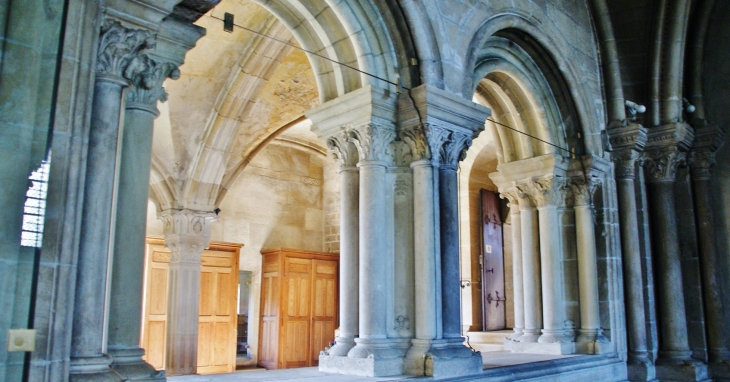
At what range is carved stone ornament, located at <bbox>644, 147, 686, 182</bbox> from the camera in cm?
671

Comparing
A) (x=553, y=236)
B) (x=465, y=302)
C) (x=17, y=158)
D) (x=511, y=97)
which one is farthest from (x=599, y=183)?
(x=17, y=158)

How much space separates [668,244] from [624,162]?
97cm

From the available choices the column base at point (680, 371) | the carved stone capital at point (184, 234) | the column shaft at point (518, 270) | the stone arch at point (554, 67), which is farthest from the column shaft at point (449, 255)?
the carved stone capital at point (184, 234)

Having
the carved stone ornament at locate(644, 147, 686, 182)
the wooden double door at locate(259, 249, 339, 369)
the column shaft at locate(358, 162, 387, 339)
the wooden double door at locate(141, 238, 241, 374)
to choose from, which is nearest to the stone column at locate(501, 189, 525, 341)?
the carved stone ornament at locate(644, 147, 686, 182)

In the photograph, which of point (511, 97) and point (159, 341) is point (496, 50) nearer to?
point (511, 97)

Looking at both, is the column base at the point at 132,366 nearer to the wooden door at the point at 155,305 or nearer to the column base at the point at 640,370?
the column base at the point at 640,370

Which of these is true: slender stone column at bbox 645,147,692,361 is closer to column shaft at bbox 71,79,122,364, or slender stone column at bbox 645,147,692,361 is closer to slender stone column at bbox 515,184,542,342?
slender stone column at bbox 515,184,542,342

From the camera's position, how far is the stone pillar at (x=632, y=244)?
616 centimetres

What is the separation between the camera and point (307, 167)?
37.1 ft

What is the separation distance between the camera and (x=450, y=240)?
14.3 ft


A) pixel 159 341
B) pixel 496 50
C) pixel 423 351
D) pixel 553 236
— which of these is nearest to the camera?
pixel 423 351

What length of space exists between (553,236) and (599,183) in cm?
80

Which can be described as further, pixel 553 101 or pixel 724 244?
pixel 724 244

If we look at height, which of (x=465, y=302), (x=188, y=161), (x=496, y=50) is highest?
(x=496, y=50)
